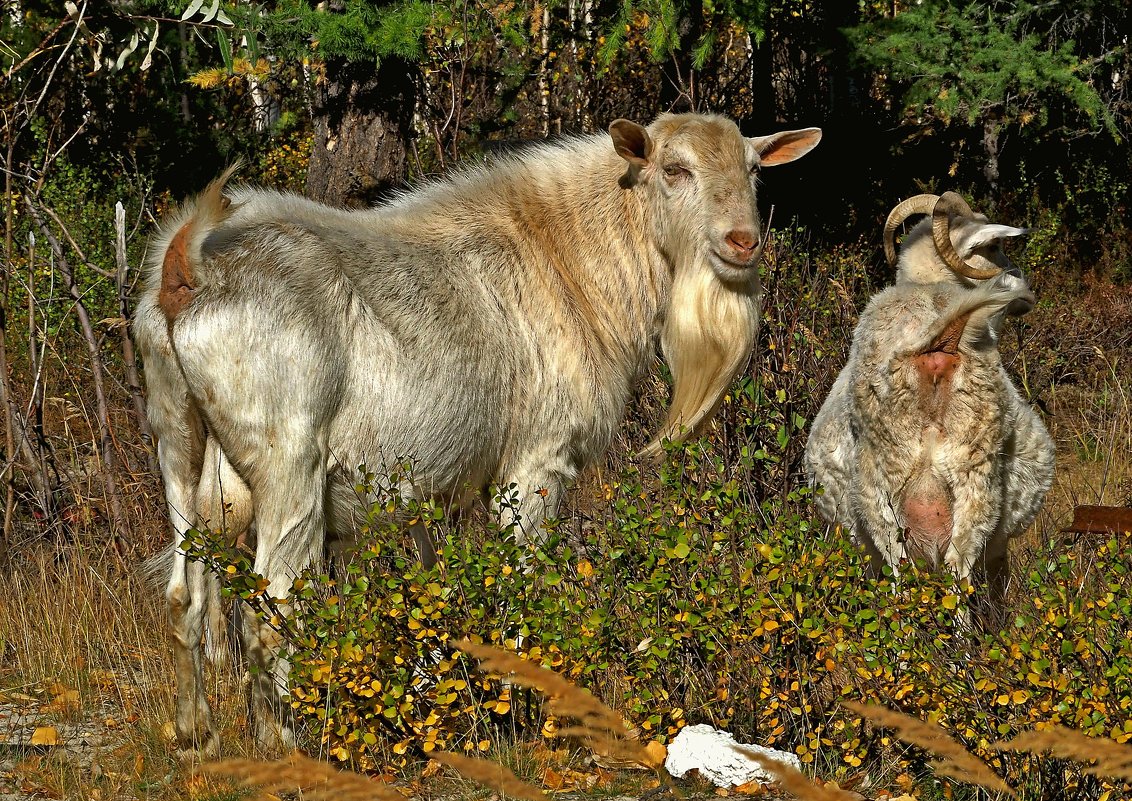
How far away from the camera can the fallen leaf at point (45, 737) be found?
464 centimetres

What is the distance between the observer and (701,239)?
5.31m

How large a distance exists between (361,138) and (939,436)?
4.61 metres

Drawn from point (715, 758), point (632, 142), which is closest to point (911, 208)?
point (632, 142)

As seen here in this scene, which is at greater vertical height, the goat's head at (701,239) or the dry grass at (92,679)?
the goat's head at (701,239)

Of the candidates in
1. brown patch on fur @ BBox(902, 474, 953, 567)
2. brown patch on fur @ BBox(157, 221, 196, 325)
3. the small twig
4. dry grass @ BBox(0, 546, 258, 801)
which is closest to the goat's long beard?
brown patch on fur @ BBox(902, 474, 953, 567)

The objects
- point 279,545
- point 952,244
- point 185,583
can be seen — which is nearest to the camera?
point 279,545

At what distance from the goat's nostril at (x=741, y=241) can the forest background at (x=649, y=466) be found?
0.64 metres

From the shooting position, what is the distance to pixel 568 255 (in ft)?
18.1

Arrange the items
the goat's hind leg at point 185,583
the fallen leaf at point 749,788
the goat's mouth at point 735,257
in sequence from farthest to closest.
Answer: the goat's mouth at point 735,257
the goat's hind leg at point 185,583
the fallen leaf at point 749,788

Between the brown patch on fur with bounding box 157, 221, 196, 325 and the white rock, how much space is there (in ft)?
7.51

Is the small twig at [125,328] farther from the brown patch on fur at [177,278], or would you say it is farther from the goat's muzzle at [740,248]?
the goat's muzzle at [740,248]

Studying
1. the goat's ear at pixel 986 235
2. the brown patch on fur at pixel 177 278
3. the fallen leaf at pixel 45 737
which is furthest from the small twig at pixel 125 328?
the goat's ear at pixel 986 235

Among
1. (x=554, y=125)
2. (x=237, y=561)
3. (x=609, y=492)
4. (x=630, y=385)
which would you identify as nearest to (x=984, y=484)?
(x=609, y=492)

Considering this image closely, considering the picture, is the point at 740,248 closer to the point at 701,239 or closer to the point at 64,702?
the point at 701,239
